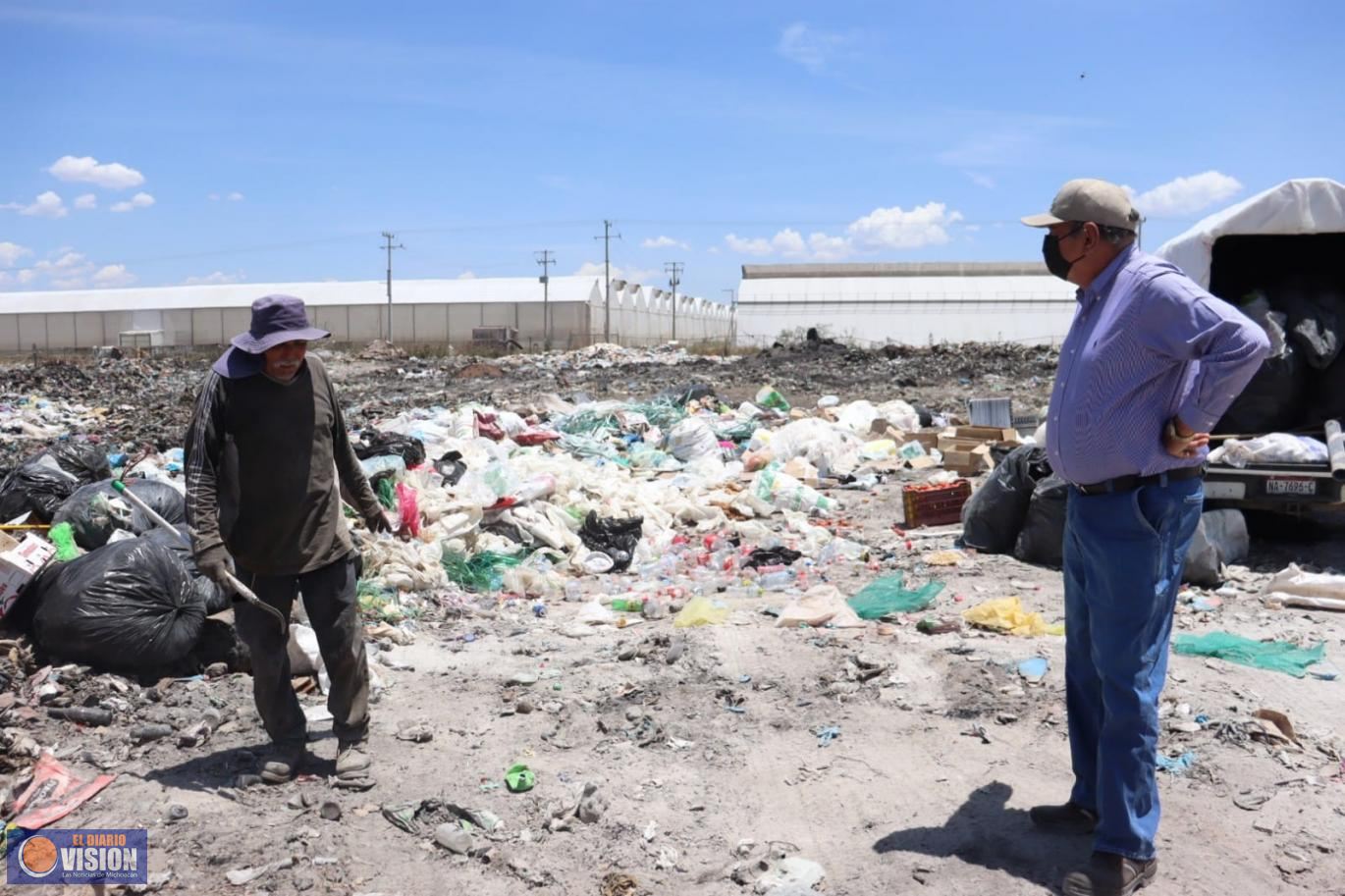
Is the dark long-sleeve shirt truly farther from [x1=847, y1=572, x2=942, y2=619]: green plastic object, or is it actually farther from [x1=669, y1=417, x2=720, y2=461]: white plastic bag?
[x1=669, y1=417, x2=720, y2=461]: white plastic bag

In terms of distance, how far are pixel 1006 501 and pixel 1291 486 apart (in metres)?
1.59

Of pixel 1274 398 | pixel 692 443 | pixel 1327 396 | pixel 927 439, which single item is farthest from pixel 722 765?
pixel 927 439

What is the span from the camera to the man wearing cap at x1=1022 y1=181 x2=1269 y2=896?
2.67m

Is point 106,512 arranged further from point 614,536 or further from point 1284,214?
point 1284,214

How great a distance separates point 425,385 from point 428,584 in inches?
630

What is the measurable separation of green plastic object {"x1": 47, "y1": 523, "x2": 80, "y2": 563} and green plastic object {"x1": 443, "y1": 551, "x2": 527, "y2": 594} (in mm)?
2024

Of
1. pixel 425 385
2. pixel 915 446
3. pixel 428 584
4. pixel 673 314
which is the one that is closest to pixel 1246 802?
pixel 428 584

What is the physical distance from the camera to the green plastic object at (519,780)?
3.65 meters

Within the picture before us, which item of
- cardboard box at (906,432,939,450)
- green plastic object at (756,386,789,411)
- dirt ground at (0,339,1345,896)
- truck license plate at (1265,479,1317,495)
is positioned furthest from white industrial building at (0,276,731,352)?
dirt ground at (0,339,1345,896)

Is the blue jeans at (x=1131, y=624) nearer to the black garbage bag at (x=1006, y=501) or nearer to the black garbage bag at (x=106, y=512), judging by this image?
the black garbage bag at (x=1006, y=501)

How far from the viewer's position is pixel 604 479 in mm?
8812

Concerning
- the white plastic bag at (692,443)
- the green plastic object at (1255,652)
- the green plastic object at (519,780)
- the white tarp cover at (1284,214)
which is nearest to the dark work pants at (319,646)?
the green plastic object at (519,780)

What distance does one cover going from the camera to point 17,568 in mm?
4652

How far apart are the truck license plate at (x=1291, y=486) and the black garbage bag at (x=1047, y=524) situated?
3.63 feet
